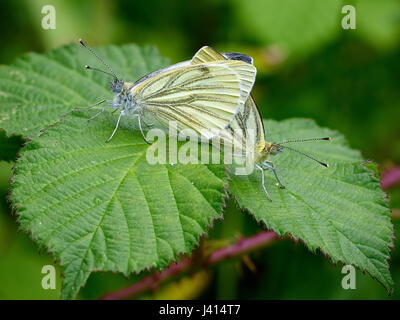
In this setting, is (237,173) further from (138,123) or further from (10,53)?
(10,53)

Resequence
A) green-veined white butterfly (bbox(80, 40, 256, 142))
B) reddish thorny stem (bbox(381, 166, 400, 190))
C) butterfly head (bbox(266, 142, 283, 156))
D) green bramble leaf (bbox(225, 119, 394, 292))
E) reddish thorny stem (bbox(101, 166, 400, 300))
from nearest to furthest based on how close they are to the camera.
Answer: green bramble leaf (bbox(225, 119, 394, 292)) → reddish thorny stem (bbox(101, 166, 400, 300)) → butterfly head (bbox(266, 142, 283, 156)) → green-veined white butterfly (bbox(80, 40, 256, 142)) → reddish thorny stem (bbox(381, 166, 400, 190))

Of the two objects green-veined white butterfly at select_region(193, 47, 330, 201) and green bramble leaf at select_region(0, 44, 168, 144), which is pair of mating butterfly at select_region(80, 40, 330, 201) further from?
green bramble leaf at select_region(0, 44, 168, 144)

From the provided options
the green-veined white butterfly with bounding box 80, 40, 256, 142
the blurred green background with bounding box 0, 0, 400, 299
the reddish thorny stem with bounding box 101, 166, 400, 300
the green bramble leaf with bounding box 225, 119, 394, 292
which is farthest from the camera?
the blurred green background with bounding box 0, 0, 400, 299

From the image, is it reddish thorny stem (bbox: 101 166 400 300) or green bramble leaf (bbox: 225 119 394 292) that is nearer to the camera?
green bramble leaf (bbox: 225 119 394 292)

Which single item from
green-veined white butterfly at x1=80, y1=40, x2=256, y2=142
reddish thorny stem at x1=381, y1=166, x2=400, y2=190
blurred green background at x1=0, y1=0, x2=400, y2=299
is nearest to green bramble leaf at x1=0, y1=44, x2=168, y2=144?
green-veined white butterfly at x1=80, y1=40, x2=256, y2=142

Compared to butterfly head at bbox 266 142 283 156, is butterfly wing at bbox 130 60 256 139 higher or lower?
higher

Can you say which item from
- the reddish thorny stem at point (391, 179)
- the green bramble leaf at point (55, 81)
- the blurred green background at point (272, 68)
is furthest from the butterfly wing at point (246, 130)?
the blurred green background at point (272, 68)
